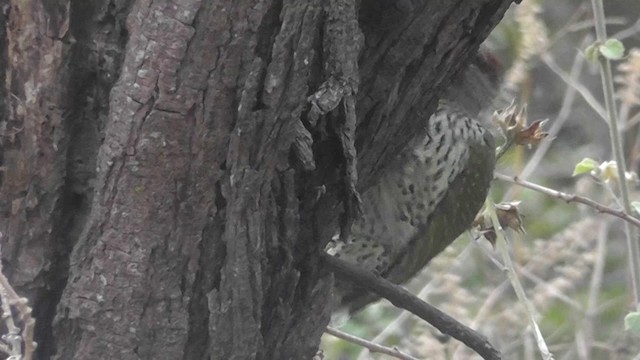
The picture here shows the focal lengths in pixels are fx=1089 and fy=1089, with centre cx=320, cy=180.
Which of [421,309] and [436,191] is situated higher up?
[436,191]

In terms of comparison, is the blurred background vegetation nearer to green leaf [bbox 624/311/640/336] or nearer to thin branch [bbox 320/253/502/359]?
green leaf [bbox 624/311/640/336]

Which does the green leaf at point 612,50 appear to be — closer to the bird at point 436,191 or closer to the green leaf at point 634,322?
the bird at point 436,191

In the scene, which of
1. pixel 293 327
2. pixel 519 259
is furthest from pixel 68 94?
pixel 519 259

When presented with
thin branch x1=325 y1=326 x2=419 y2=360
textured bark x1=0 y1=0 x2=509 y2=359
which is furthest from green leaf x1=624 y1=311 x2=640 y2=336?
textured bark x1=0 y1=0 x2=509 y2=359

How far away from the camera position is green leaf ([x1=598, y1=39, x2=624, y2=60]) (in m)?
1.87

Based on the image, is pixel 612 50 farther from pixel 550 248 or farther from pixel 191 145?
pixel 550 248

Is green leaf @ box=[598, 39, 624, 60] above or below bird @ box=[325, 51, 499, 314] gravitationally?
above

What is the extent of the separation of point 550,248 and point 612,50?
165 centimetres

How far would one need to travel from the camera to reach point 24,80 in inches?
47.6

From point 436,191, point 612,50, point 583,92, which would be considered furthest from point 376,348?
point 583,92

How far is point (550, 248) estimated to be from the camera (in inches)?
136

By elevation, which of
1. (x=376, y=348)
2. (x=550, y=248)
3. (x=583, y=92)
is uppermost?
(x=583, y=92)

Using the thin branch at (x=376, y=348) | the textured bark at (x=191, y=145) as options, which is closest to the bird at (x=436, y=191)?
the thin branch at (x=376, y=348)

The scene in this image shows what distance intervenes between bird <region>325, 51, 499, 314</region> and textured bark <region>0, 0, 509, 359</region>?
635 mm
